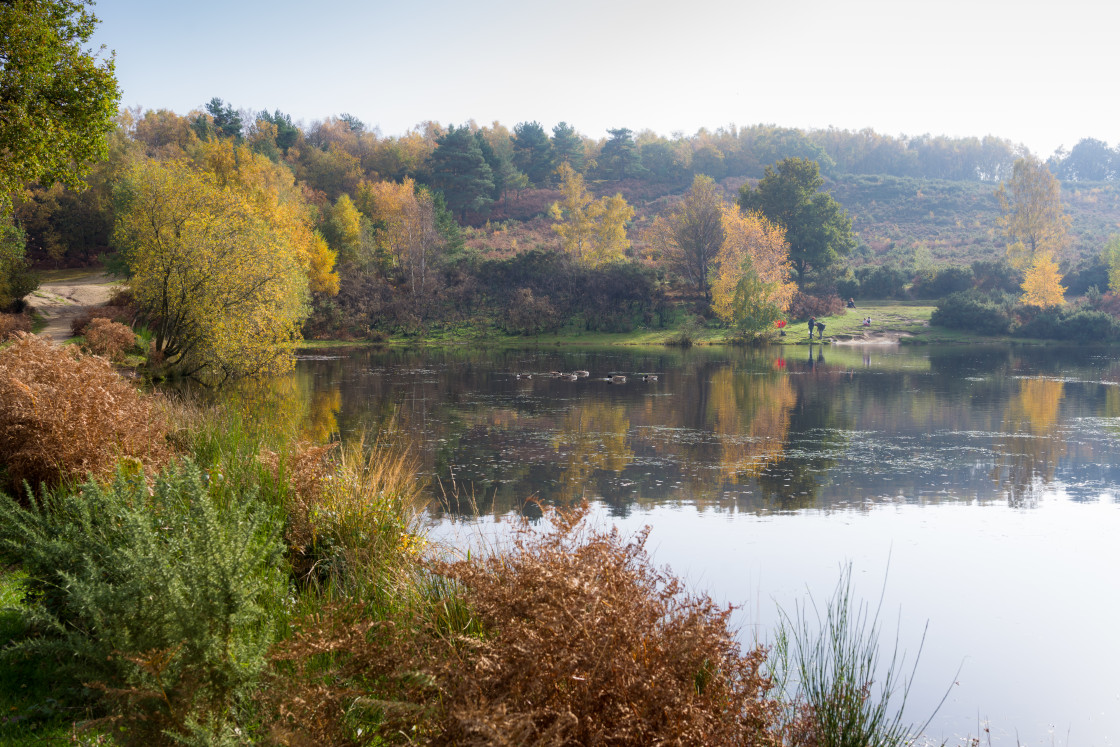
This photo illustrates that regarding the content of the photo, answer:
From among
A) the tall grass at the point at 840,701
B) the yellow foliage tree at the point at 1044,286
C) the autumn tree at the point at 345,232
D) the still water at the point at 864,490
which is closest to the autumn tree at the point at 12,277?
the still water at the point at 864,490

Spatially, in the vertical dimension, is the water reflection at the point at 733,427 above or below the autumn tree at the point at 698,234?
below

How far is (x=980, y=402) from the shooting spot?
21.7m

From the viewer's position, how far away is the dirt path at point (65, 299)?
33.1m

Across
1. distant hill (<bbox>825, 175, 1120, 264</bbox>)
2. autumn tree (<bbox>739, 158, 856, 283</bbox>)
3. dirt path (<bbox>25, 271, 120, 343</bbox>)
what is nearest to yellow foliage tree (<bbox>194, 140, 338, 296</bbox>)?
dirt path (<bbox>25, 271, 120, 343</bbox>)

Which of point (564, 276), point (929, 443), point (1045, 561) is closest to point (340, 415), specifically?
point (929, 443)

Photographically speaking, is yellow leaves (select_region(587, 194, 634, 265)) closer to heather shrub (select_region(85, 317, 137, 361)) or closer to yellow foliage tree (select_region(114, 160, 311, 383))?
yellow foliage tree (select_region(114, 160, 311, 383))

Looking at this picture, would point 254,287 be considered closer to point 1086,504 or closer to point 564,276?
point 1086,504

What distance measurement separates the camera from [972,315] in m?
47.8

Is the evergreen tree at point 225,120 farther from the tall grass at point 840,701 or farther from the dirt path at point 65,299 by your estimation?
the tall grass at point 840,701

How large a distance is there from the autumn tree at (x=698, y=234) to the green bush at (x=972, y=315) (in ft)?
48.8

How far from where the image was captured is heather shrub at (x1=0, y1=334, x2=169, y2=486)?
275 inches

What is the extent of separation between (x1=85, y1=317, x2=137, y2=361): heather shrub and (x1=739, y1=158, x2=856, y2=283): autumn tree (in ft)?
136

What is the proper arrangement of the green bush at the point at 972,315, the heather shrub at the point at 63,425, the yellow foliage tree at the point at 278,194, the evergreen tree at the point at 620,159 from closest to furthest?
the heather shrub at the point at 63,425 → the yellow foliage tree at the point at 278,194 → the green bush at the point at 972,315 → the evergreen tree at the point at 620,159

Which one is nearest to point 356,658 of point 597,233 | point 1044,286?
point 597,233
